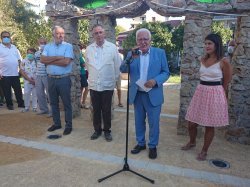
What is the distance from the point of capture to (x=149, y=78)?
162 inches

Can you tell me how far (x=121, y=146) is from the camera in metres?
4.81

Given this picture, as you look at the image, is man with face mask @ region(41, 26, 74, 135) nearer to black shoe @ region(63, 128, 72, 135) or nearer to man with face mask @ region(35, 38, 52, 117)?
black shoe @ region(63, 128, 72, 135)

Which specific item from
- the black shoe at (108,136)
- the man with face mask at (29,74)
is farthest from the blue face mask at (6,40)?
the black shoe at (108,136)

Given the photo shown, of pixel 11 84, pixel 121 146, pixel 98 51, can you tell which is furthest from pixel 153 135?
pixel 11 84

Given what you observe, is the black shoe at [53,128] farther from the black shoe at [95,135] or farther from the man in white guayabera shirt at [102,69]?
the man in white guayabera shirt at [102,69]

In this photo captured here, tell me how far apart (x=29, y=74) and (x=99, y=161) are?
155 inches

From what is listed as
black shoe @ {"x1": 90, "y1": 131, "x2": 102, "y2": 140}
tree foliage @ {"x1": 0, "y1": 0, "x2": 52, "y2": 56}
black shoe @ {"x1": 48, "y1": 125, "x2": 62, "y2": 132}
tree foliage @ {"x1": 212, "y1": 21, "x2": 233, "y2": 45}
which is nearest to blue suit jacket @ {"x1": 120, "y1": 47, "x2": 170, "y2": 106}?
black shoe @ {"x1": 90, "y1": 131, "x2": 102, "y2": 140}

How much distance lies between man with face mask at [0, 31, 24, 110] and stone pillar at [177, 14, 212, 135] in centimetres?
453

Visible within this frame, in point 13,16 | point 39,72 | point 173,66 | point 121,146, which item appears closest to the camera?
point 121,146

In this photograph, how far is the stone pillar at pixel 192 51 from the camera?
509 cm

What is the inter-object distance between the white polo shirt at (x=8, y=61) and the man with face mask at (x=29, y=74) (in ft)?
0.67

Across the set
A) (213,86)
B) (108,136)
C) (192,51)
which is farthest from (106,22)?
(213,86)

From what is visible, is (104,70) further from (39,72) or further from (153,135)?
(39,72)

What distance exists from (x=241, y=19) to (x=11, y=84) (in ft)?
19.5
